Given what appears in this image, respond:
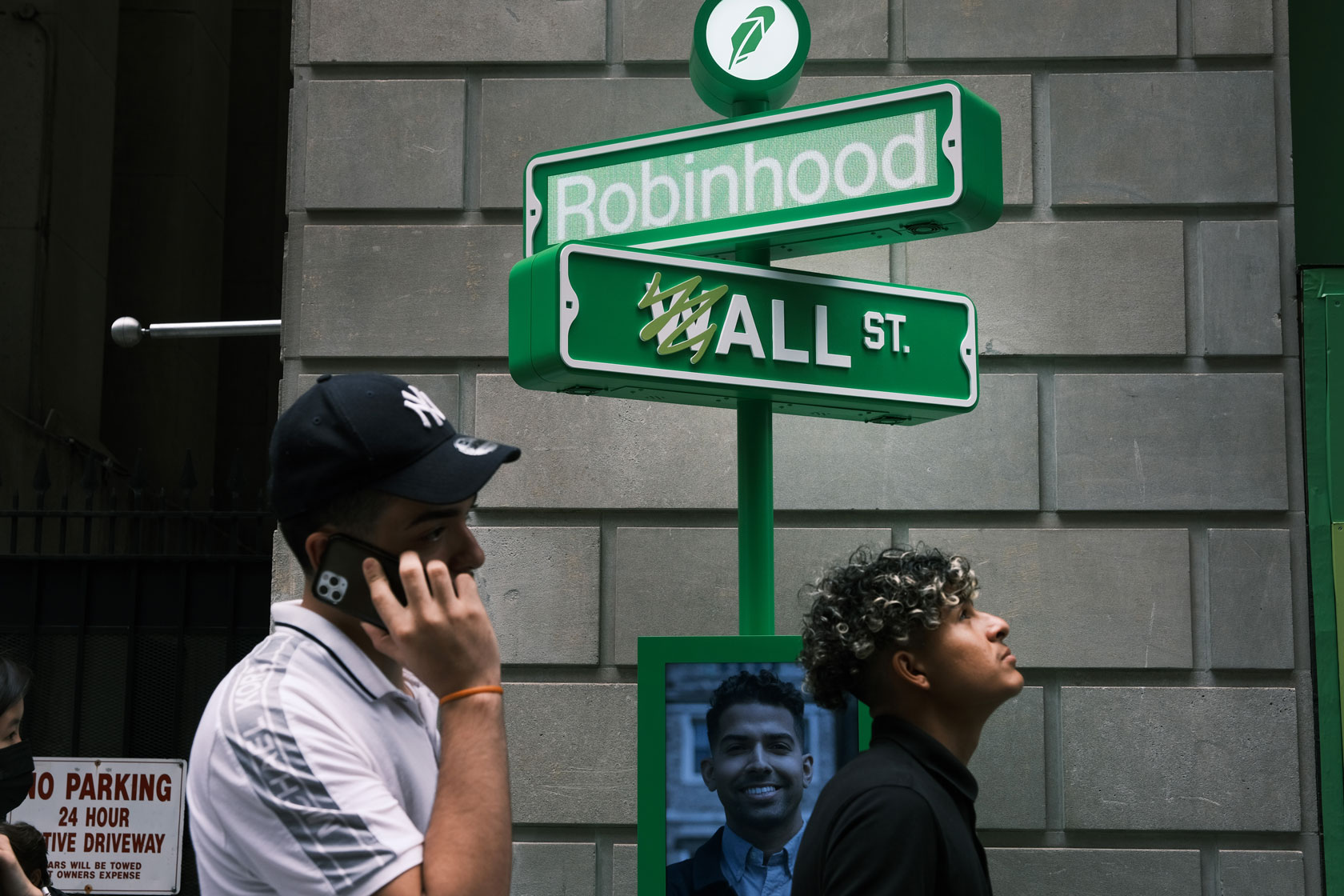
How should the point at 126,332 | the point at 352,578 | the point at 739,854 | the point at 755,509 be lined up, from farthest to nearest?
1. the point at 126,332
2. the point at 755,509
3. the point at 739,854
4. the point at 352,578

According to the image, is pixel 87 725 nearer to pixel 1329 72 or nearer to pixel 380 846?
pixel 380 846

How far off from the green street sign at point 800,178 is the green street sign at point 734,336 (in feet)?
0.48

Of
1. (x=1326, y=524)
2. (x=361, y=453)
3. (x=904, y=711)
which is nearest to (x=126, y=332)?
(x=904, y=711)

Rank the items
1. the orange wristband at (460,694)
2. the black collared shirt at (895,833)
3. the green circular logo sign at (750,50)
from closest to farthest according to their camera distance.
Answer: the orange wristband at (460,694) → the black collared shirt at (895,833) → the green circular logo sign at (750,50)

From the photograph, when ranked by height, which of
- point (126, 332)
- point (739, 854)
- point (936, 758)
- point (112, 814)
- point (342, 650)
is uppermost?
A: point (126, 332)

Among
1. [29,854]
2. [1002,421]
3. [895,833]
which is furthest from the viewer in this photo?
[1002,421]

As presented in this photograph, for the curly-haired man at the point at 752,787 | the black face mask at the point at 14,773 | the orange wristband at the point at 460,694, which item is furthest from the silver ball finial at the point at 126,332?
the orange wristband at the point at 460,694

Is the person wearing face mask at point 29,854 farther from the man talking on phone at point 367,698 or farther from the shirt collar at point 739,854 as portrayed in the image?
the man talking on phone at point 367,698

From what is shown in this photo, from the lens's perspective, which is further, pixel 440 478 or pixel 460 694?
pixel 440 478

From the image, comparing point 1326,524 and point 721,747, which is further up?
point 1326,524

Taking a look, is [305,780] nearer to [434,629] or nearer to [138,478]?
[434,629]

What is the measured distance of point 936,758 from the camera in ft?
8.16

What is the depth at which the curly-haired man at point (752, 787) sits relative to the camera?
3336 mm

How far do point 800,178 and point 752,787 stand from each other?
159 cm
